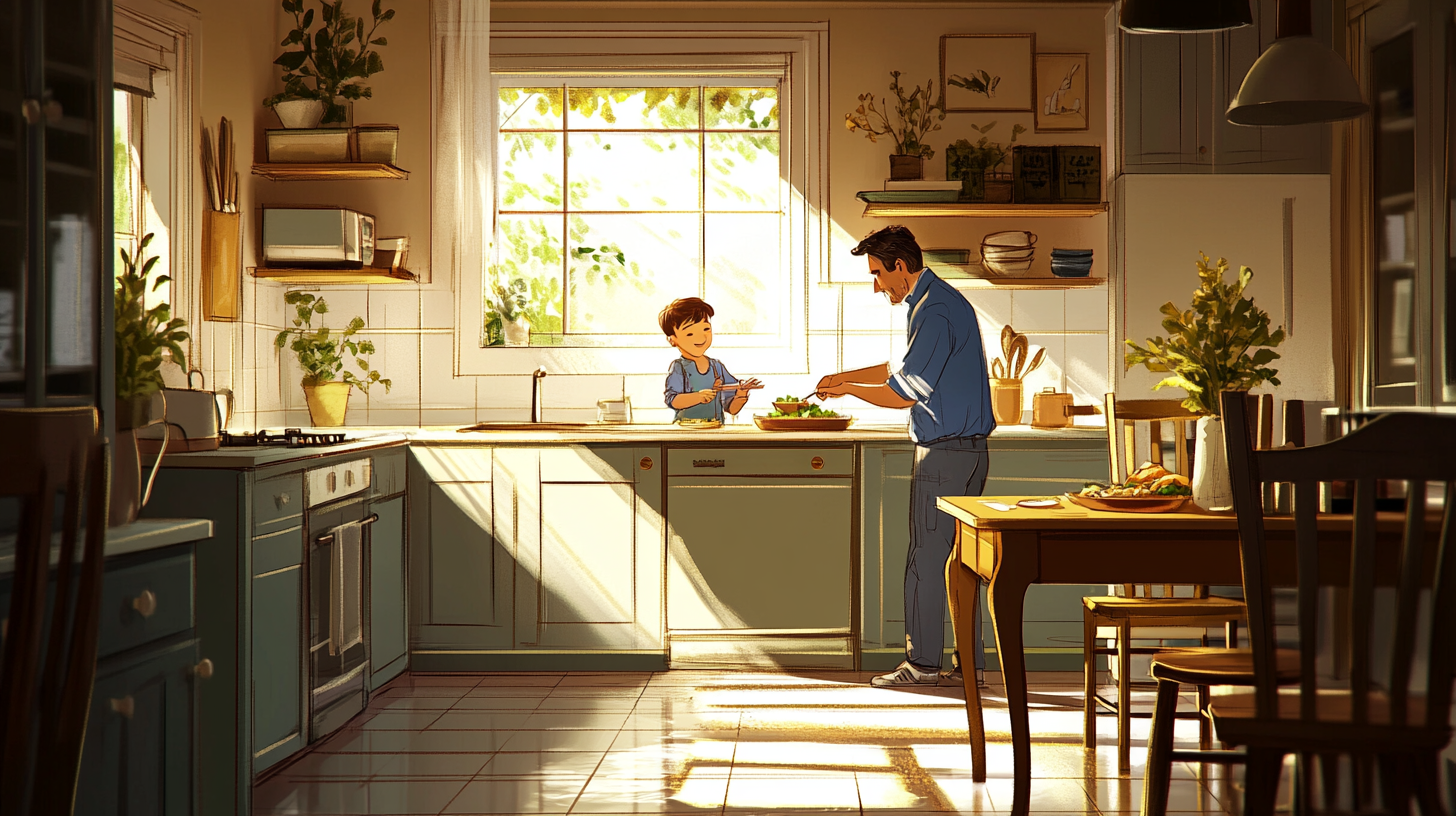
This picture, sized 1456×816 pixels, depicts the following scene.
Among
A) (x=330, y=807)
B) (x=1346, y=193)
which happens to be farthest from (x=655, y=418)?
(x=1346, y=193)

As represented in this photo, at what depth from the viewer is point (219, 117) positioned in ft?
14.4

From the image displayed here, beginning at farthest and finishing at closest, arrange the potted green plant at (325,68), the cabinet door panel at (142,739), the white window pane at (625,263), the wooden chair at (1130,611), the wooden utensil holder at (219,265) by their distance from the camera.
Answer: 1. the white window pane at (625,263)
2. the potted green plant at (325,68)
3. the wooden utensil holder at (219,265)
4. the wooden chair at (1130,611)
5. the cabinet door panel at (142,739)

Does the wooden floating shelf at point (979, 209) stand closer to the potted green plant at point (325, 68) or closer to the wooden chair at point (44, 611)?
the potted green plant at point (325, 68)

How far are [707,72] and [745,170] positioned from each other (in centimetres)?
54

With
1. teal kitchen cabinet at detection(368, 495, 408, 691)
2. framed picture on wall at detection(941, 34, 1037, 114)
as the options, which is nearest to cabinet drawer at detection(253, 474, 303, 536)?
teal kitchen cabinet at detection(368, 495, 408, 691)

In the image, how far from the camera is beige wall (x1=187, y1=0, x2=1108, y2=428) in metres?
4.87

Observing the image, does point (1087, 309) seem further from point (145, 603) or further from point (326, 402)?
point (145, 603)

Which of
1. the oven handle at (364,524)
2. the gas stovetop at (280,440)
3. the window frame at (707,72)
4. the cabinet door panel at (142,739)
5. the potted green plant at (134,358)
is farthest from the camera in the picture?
the window frame at (707,72)

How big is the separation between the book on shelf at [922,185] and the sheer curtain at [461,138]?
170 cm

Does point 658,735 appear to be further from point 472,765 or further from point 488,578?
point 488,578

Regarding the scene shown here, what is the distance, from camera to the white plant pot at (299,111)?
15.4 ft

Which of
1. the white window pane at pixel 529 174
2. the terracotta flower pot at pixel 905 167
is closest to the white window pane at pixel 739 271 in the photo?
the terracotta flower pot at pixel 905 167

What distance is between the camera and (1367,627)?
152 cm

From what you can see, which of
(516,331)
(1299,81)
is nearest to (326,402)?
(516,331)
